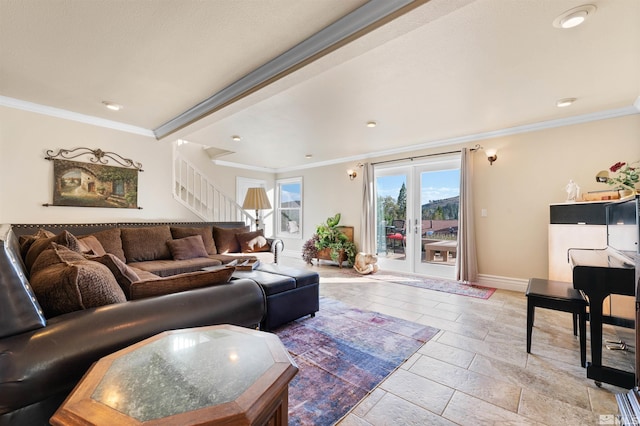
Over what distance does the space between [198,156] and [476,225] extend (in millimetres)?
5778

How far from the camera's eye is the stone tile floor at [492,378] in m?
1.51

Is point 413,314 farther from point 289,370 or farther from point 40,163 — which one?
point 40,163

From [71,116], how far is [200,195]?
226cm

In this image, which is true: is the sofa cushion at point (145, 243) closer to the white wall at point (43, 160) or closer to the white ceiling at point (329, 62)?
the white wall at point (43, 160)

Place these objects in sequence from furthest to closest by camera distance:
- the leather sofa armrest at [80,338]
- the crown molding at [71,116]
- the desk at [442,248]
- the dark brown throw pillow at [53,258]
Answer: the desk at [442,248] → the crown molding at [71,116] → the dark brown throw pillow at [53,258] → the leather sofa armrest at [80,338]

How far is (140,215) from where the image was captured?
4.32 metres

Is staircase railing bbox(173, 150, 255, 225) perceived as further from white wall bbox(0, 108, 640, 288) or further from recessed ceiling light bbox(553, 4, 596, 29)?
recessed ceiling light bbox(553, 4, 596, 29)

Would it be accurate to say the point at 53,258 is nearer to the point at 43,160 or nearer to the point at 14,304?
the point at 14,304

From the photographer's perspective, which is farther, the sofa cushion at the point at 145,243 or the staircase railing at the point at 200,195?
the staircase railing at the point at 200,195

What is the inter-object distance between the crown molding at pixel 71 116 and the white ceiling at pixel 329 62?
86 mm

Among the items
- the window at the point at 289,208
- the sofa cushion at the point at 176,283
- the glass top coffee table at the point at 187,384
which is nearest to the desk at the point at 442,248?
the window at the point at 289,208

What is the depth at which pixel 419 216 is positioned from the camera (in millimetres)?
5043

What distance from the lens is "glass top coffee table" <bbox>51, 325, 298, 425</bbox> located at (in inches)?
27.2

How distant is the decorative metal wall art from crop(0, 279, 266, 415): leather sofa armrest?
11.4 feet
